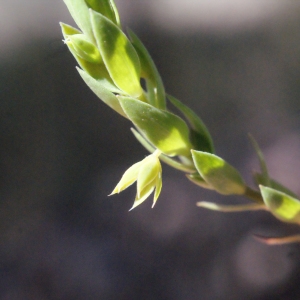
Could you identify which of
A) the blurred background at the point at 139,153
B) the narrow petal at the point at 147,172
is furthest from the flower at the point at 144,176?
the blurred background at the point at 139,153

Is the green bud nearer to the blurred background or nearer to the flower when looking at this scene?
the flower

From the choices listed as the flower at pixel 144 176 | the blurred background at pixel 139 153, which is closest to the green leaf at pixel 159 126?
the flower at pixel 144 176

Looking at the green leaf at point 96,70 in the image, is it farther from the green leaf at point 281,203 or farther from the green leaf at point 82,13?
the green leaf at point 281,203

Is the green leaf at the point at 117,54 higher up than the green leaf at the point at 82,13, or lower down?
lower down

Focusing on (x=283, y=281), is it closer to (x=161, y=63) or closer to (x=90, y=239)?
(x=90, y=239)

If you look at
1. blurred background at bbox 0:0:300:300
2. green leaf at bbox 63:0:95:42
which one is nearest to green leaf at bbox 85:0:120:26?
green leaf at bbox 63:0:95:42

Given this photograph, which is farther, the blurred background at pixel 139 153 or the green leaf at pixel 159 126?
the blurred background at pixel 139 153

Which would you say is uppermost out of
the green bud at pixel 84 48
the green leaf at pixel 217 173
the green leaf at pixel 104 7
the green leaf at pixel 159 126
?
the green leaf at pixel 104 7

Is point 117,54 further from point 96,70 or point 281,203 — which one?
point 281,203
